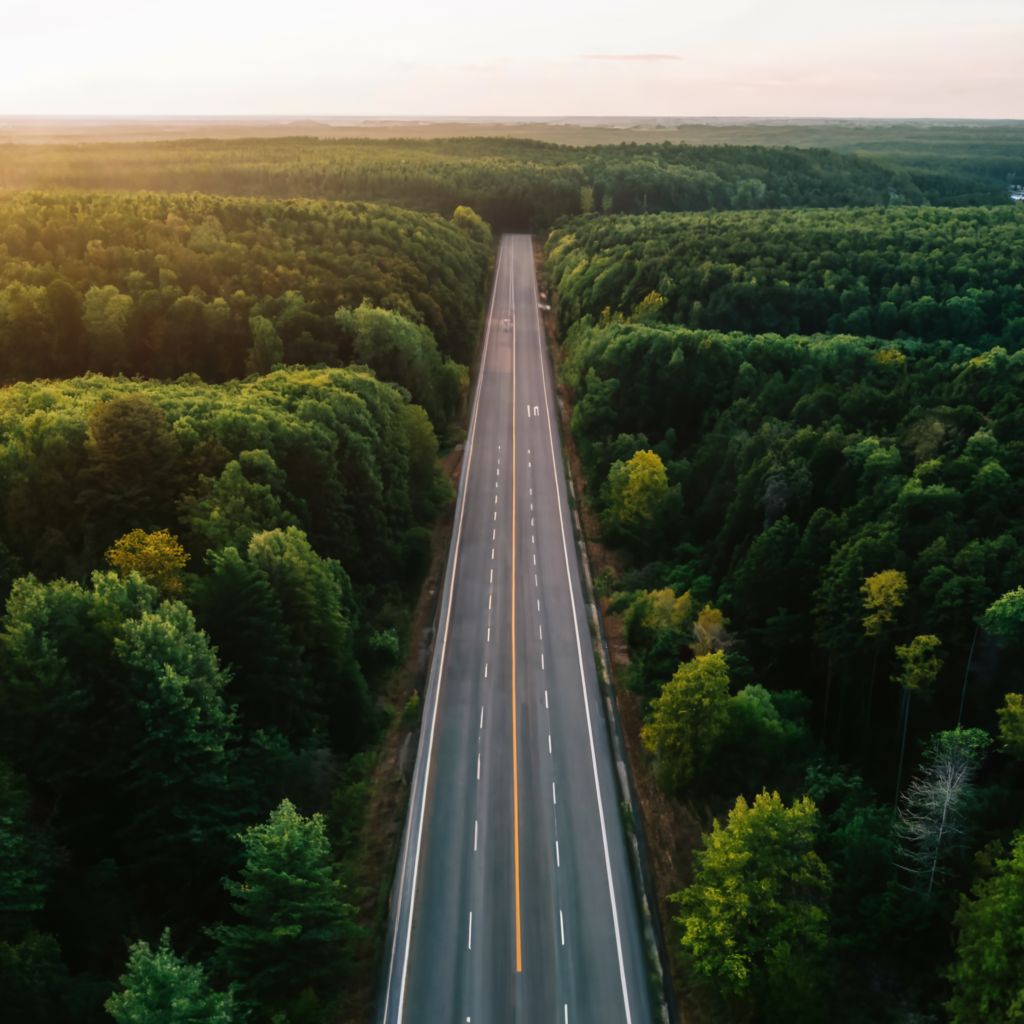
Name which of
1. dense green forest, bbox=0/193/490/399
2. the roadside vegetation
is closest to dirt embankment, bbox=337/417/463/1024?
the roadside vegetation

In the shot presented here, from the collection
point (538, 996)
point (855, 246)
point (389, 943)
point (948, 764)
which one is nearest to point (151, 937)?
point (389, 943)

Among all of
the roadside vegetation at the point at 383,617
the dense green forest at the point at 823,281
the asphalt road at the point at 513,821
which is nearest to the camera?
the roadside vegetation at the point at 383,617

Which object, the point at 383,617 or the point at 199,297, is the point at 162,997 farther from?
the point at 199,297

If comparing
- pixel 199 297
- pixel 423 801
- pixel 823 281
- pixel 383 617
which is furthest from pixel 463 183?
pixel 423 801

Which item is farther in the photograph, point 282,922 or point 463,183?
point 463,183

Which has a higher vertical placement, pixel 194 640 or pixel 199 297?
pixel 199 297

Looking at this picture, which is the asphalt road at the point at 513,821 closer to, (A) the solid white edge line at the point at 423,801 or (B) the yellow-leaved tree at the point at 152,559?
(A) the solid white edge line at the point at 423,801

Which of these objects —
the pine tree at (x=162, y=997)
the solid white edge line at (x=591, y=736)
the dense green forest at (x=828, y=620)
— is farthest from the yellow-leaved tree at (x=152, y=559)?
the dense green forest at (x=828, y=620)

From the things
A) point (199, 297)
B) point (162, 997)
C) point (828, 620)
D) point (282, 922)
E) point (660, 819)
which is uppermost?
point (199, 297)
